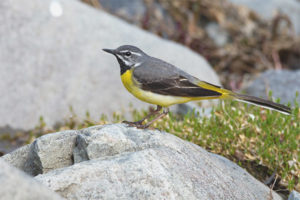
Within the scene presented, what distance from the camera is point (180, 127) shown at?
6.86 m

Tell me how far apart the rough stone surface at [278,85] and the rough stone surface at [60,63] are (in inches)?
41.7

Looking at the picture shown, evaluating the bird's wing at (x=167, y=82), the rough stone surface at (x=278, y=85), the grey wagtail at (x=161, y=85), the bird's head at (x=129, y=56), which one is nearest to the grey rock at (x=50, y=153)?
the grey wagtail at (x=161, y=85)

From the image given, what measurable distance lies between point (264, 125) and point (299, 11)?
10399 millimetres

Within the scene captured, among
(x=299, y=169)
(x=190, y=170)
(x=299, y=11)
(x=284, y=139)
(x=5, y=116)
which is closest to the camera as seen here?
(x=190, y=170)

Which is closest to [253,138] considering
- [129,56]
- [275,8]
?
[129,56]

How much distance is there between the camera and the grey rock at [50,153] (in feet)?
16.2

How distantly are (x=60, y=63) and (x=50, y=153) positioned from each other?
5.34m

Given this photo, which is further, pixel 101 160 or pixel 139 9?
pixel 139 9

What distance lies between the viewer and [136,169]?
13.8ft

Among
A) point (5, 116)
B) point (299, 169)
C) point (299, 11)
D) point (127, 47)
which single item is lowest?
point (5, 116)

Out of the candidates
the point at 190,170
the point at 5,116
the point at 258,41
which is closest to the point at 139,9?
the point at 258,41

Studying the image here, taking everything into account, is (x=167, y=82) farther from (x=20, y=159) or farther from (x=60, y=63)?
(x=60, y=63)

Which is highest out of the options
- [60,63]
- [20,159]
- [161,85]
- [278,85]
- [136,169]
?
[161,85]

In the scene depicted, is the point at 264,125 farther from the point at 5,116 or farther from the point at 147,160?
the point at 5,116
